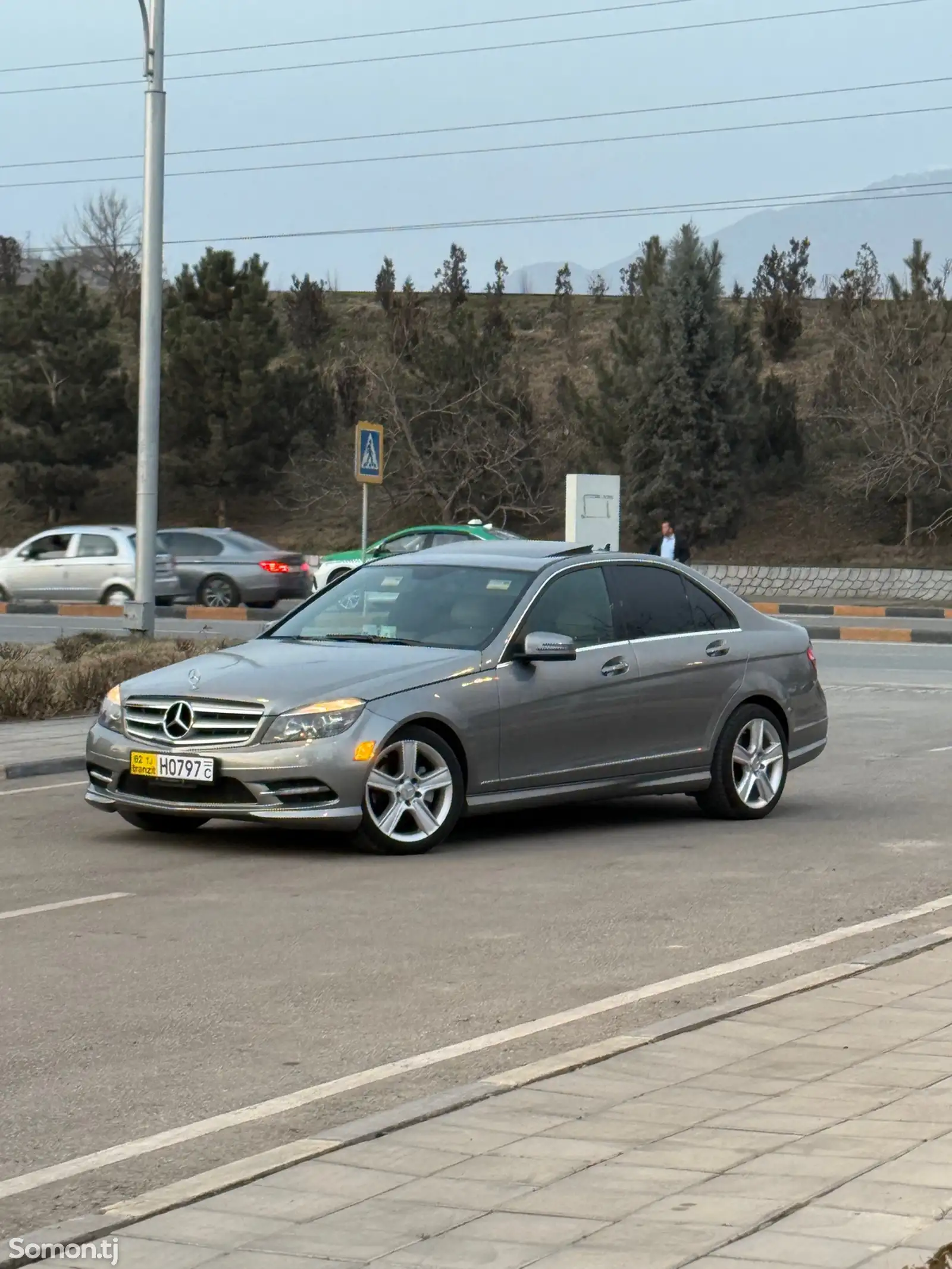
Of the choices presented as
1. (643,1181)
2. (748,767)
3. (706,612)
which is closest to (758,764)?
(748,767)

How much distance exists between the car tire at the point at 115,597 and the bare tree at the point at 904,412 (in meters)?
17.4

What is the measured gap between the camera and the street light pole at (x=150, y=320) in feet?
62.3

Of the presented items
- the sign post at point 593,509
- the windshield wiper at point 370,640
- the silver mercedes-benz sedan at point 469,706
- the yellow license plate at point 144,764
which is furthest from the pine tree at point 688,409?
the yellow license plate at point 144,764

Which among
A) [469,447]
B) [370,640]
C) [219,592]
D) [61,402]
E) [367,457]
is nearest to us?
[370,640]

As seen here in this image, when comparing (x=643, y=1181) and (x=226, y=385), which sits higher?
(x=226, y=385)

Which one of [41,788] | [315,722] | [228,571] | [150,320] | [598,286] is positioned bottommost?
[41,788]

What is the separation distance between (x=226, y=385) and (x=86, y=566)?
16185mm

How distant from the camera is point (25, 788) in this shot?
12.6 meters

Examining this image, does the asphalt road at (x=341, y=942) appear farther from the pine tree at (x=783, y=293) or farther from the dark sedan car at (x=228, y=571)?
the pine tree at (x=783, y=293)

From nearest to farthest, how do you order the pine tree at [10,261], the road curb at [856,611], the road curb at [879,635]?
the road curb at [879,635] → the road curb at [856,611] → the pine tree at [10,261]

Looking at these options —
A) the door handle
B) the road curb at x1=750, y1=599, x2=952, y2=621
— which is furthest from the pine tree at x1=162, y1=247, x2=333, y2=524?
the door handle

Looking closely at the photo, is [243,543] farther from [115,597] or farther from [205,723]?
[205,723]

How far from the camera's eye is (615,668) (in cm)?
1088

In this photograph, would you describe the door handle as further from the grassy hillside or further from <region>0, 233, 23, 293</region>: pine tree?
<region>0, 233, 23, 293</region>: pine tree
